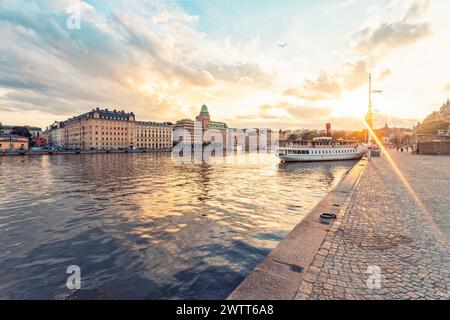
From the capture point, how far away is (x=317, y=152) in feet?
199

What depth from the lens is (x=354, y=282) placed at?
5.04 meters

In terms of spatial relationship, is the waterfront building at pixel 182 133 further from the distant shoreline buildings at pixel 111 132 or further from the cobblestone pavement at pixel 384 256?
the cobblestone pavement at pixel 384 256

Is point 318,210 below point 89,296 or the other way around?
the other way around

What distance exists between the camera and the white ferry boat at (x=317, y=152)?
58000mm

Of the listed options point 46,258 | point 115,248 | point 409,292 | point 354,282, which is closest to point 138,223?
point 115,248

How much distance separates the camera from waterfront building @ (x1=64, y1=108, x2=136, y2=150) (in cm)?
13300

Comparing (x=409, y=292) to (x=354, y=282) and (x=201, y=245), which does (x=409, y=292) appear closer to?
(x=354, y=282)

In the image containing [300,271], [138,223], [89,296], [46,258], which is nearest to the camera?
[300,271]

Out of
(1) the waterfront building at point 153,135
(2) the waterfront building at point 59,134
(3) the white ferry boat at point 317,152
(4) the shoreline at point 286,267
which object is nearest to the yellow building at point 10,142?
(1) the waterfront building at point 153,135

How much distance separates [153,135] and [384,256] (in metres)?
170

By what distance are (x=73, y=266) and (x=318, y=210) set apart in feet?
33.1

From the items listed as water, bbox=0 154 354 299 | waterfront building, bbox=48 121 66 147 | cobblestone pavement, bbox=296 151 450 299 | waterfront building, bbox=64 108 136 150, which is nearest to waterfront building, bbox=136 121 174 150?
waterfront building, bbox=64 108 136 150

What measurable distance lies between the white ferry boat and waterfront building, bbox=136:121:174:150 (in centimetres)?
11986

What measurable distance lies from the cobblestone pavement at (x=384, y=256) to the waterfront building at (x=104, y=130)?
147 meters
